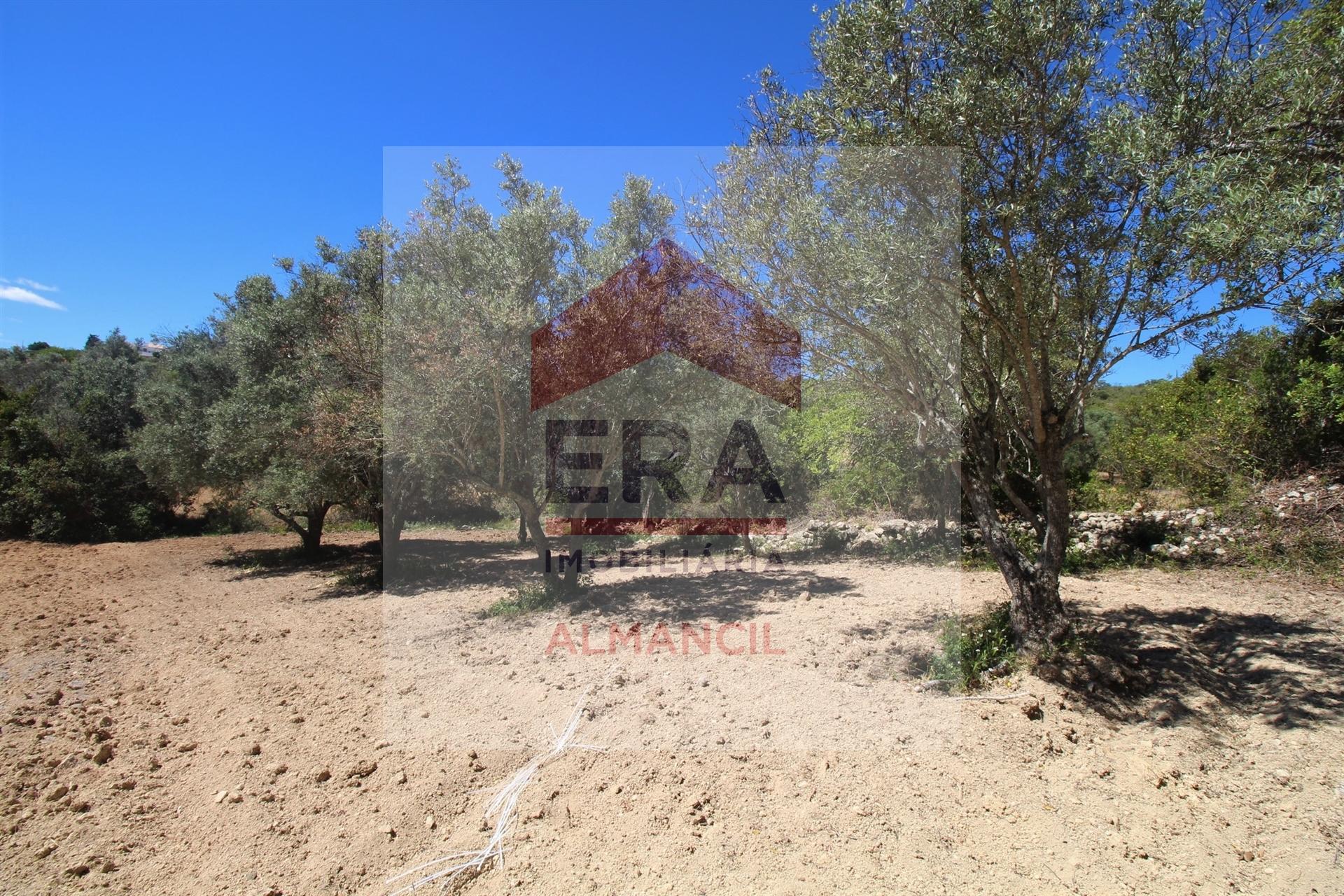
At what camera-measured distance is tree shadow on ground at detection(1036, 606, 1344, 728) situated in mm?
3938

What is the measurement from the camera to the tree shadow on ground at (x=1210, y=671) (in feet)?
12.9

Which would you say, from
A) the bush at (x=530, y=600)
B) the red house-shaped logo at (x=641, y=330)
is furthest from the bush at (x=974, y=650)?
the bush at (x=530, y=600)

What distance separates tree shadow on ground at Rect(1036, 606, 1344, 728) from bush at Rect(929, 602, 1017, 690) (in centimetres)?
41

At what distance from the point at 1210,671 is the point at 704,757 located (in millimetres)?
3920

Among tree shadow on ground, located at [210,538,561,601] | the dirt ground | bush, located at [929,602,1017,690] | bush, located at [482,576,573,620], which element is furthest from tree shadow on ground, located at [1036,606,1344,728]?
tree shadow on ground, located at [210,538,561,601]

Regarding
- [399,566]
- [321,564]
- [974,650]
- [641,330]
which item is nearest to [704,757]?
[974,650]

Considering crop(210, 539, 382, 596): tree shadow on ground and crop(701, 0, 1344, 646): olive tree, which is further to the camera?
crop(210, 539, 382, 596): tree shadow on ground

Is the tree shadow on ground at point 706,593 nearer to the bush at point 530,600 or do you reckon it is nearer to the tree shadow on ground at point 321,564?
the bush at point 530,600

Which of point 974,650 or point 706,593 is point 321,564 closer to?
point 706,593

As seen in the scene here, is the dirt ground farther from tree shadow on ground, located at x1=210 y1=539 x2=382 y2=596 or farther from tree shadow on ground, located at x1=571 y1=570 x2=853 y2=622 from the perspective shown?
tree shadow on ground, located at x1=210 y1=539 x2=382 y2=596

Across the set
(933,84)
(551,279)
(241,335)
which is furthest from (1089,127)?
(241,335)

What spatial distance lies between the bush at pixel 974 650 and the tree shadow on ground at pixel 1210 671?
1.34 feet

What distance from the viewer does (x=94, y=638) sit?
6625 millimetres

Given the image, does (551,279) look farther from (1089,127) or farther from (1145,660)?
(1145,660)
